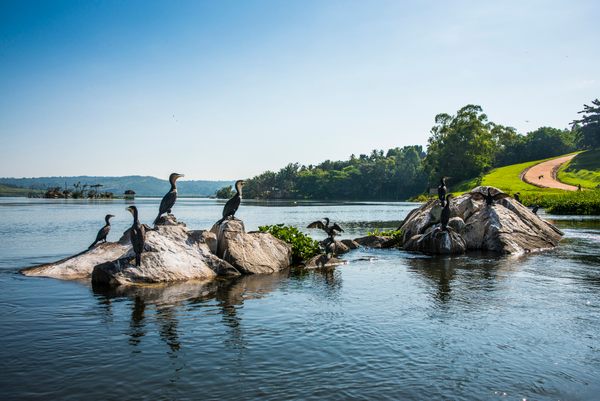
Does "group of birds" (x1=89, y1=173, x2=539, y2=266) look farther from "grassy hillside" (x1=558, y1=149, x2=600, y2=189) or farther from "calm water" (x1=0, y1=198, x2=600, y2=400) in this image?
"grassy hillside" (x1=558, y1=149, x2=600, y2=189)

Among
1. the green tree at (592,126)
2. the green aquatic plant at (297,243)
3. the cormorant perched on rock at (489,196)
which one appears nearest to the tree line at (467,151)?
the green tree at (592,126)

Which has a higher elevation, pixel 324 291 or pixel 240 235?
pixel 240 235

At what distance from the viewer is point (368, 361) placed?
9500 mm

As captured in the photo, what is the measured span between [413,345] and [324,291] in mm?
6242

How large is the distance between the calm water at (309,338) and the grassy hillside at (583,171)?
241ft

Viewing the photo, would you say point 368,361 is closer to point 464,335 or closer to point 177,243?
point 464,335

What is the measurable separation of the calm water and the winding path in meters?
68.4

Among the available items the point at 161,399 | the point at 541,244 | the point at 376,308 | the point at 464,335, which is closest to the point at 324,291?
the point at 376,308

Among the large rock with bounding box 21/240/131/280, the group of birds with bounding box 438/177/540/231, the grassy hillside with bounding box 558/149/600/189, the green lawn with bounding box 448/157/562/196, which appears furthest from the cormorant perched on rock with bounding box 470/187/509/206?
the grassy hillside with bounding box 558/149/600/189

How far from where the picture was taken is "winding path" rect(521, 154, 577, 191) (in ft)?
262

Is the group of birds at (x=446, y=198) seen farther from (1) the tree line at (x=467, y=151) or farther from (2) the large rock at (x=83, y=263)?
(1) the tree line at (x=467, y=151)

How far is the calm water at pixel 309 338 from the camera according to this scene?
8266mm

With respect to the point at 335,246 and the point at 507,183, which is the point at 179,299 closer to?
the point at 335,246

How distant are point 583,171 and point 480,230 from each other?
251 ft
